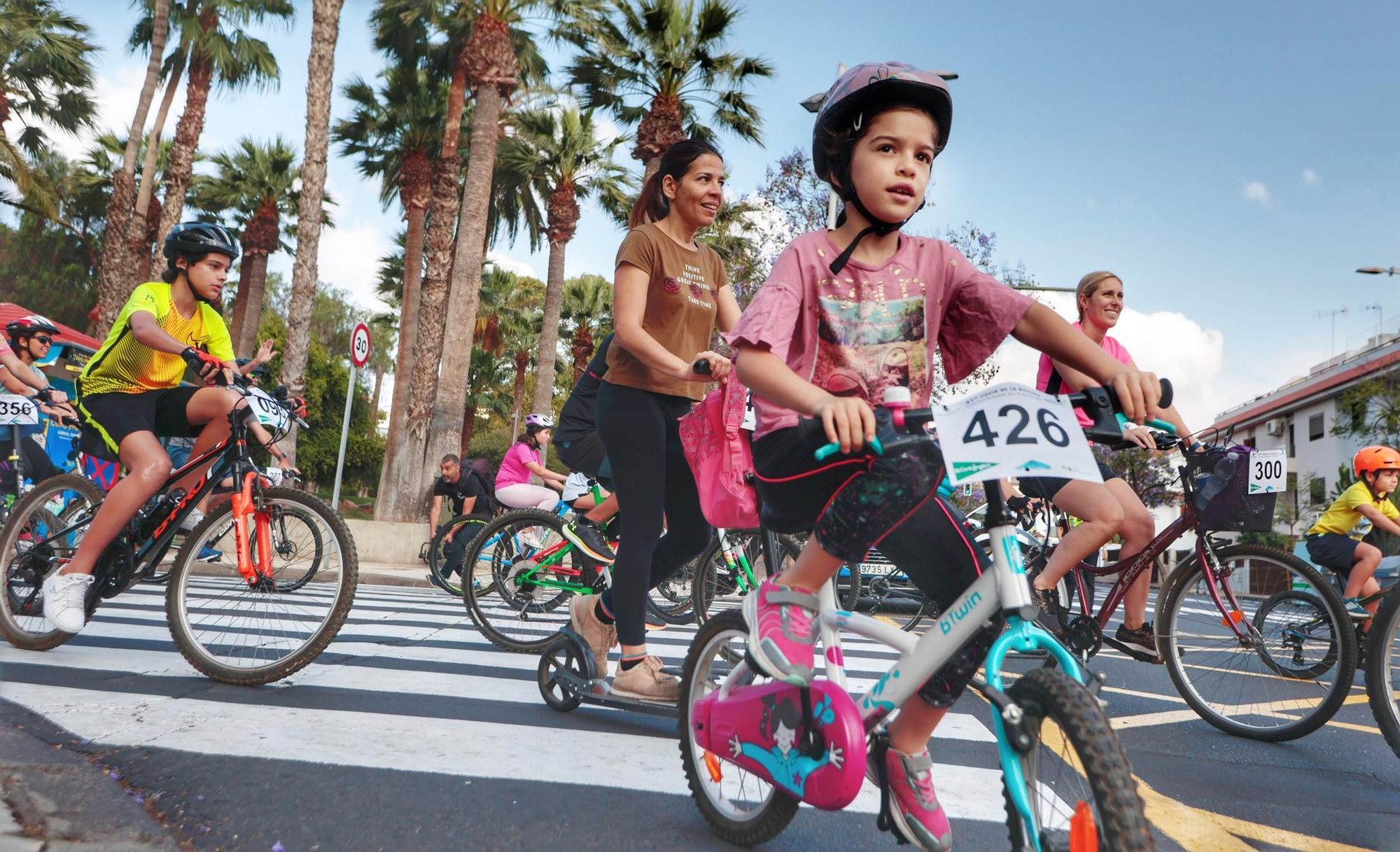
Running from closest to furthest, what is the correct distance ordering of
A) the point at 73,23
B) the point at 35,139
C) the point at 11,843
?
the point at 11,843 < the point at 73,23 < the point at 35,139

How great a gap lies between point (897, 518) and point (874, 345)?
0.42 metres

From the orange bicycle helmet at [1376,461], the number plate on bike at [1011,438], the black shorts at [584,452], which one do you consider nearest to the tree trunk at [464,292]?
the black shorts at [584,452]

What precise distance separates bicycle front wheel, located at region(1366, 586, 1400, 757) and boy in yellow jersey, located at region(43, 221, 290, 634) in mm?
4119

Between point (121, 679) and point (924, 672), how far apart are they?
10.5 feet

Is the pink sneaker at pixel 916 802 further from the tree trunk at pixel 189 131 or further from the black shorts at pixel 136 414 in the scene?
the tree trunk at pixel 189 131

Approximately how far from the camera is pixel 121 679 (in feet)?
12.2

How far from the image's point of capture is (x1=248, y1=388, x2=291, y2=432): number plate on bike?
3945mm

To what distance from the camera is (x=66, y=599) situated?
390 centimetres

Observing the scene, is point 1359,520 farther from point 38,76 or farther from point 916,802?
point 38,76

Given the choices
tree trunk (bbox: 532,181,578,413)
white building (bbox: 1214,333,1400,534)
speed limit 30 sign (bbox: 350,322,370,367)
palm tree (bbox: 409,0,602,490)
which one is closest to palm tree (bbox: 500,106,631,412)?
tree trunk (bbox: 532,181,578,413)

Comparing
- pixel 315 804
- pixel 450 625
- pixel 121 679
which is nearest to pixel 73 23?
pixel 450 625

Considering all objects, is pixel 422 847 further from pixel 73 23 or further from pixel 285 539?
pixel 73 23

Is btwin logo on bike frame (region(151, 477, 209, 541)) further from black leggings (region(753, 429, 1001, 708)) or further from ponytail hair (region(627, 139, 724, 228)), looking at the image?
black leggings (region(753, 429, 1001, 708))

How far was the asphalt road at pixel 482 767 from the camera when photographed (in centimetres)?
233
